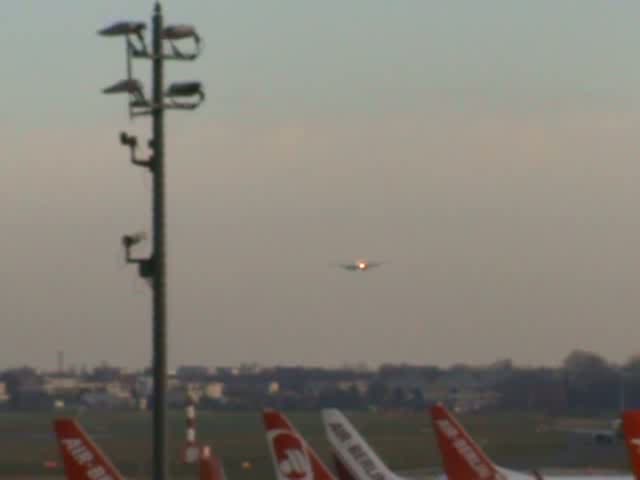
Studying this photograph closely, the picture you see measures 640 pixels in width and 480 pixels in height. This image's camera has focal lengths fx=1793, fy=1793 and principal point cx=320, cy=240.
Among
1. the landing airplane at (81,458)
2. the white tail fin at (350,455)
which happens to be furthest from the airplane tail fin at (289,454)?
the landing airplane at (81,458)

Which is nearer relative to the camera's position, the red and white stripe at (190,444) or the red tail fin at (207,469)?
the red and white stripe at (190,444)

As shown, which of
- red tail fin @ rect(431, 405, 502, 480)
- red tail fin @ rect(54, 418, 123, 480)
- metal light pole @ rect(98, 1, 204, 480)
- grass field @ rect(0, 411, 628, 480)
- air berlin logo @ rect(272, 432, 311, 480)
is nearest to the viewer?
metal light pole @ rect(98, 1, 204, 480)

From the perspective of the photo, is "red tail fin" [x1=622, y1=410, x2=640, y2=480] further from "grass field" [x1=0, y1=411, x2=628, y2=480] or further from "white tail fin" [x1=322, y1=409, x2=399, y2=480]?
"grass field" [x1=0, y1=411, x2=628, y2=480]

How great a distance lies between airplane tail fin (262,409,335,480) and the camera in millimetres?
37594

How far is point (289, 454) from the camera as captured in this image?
38.2m

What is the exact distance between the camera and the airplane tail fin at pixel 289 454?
3759 centimetres

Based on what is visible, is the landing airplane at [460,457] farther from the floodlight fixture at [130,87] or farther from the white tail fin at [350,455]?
the floodlight fixture at [130,87]

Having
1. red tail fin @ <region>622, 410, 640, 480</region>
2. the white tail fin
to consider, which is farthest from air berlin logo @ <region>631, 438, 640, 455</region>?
the white tail fin

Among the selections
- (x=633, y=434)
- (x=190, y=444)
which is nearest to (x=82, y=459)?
(x=190, y=444)

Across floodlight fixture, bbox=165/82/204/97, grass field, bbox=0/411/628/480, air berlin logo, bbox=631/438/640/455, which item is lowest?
grass field, bbox=0/411/628/480

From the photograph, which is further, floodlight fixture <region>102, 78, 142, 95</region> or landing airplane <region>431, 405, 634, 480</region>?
landing airplane <region>431, 405, 634, 480</region>

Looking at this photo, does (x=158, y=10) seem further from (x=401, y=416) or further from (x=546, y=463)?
(x=401, y=416)

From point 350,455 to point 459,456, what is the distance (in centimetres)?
338

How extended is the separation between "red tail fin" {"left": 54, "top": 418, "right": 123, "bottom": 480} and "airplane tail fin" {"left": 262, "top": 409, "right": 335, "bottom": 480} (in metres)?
7.02
